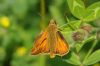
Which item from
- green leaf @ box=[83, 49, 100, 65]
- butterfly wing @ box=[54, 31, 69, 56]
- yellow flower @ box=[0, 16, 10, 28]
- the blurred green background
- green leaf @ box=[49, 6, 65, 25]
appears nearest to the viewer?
butterfly wing @ box=[54, 31, 69, 56]

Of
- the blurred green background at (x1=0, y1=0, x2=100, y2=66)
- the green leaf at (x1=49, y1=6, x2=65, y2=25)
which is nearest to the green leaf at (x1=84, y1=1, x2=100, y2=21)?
the green leaf at (x1=49, y1=6, x2=65, y2=25)

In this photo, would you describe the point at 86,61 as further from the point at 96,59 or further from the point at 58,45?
the point at 58,45

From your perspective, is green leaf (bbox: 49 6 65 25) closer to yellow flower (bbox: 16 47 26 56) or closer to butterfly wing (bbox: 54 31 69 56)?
yellow flower (bbox: 16 47 26 56)

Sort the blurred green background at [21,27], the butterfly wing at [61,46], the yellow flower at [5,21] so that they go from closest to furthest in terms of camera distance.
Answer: the butterfly wing at [61,46] < the blurred green background at [21,27] < the yellow flower at [5,21]

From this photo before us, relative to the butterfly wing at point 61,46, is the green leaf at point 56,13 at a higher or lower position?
higher

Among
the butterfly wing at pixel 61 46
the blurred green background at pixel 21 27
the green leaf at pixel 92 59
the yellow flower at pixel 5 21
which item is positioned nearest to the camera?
the butterfly wing at pixel 61 46

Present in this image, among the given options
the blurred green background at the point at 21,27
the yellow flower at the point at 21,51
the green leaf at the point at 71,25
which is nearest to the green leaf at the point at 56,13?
the blurred green background at the point at 21,27

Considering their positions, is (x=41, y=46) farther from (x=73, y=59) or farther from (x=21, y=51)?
(x=21, y=51)

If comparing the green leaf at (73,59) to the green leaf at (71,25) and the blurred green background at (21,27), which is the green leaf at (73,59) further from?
the blurred green background at (21,27)
